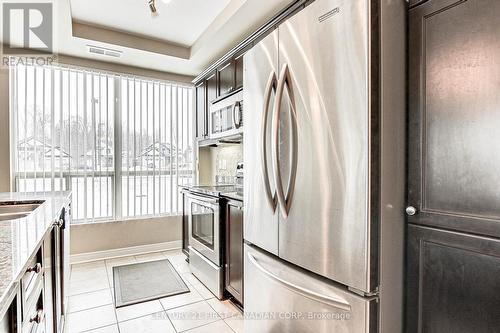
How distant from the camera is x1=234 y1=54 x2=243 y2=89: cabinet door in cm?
264

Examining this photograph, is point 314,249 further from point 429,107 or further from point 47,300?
point 47,300

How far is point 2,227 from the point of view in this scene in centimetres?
115

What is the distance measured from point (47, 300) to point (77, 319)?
115 cm

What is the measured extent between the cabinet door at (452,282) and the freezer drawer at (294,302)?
8.5 inches

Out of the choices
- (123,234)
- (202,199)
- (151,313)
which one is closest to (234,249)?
(202,199)

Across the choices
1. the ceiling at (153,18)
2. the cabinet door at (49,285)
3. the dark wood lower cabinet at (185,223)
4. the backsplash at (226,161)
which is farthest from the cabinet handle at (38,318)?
the backsplash at (226,161)

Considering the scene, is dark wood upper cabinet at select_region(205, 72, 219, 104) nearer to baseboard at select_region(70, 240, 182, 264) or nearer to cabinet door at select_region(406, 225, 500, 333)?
baseboard at select_region(70, 240, 182, 264)

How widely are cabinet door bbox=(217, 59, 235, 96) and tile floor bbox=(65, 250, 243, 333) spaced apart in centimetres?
202

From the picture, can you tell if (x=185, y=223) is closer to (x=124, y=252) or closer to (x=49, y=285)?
(x=124, y=252)

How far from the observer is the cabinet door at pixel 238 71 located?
2645 millimetres

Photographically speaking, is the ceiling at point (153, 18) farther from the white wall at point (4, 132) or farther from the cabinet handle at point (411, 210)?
the cabinet handle at point (411, 210)

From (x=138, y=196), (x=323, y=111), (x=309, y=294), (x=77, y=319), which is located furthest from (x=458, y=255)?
(x=138, y=196)

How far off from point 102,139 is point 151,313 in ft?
7.51

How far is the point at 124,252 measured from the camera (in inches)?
148
